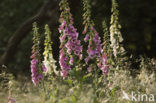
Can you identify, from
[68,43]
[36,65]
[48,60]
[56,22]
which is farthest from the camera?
[56,22]

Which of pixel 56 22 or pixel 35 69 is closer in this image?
pixel 35 69

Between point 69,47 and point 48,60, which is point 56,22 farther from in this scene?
point 69,47

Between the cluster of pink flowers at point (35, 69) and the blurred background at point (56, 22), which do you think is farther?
the blurred background at point (56, 22)

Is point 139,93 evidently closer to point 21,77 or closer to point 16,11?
point 21,77

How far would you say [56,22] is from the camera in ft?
34.3

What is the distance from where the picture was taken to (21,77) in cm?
993

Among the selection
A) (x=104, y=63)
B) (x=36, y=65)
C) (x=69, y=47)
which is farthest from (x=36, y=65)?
(x=104, y=63)

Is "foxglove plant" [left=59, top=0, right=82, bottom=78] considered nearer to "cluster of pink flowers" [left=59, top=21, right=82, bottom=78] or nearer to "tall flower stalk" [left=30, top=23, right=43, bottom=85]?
"cluster of pink flowers" [left=59, top=21, right=82, bottom=78]

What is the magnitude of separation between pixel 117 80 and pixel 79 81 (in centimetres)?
71

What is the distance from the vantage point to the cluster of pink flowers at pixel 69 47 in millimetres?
5109

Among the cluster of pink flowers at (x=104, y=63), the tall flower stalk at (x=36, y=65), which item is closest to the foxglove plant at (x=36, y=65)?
the tall flower stalk at (x=36, y=65)

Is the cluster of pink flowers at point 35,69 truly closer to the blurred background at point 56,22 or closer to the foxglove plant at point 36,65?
the foxglove plant at point 36,65

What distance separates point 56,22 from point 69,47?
5455 mm

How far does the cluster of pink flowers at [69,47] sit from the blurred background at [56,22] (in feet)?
3.47
